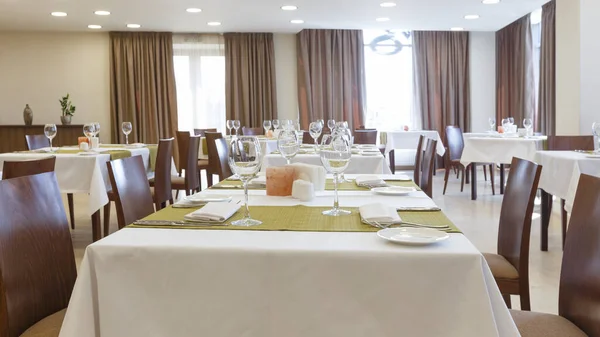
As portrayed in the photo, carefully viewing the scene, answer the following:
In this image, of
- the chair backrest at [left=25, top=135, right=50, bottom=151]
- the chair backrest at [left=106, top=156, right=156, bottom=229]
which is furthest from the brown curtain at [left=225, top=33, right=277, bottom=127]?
the chair backrest at [left=106, top=156, right=156, bottom=229]

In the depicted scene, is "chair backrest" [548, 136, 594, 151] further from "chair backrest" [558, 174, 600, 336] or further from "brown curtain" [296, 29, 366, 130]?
"brown curtain" [296, 29, 366, 130]

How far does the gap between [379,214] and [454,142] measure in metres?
5.95

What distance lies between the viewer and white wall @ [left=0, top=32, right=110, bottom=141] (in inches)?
388

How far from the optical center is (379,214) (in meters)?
1.62

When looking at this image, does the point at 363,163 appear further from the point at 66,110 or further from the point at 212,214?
the point at 66,110

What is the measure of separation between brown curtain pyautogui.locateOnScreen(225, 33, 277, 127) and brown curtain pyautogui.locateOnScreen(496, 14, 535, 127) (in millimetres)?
3969

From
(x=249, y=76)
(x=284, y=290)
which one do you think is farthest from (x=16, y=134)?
(x=284, y=290)

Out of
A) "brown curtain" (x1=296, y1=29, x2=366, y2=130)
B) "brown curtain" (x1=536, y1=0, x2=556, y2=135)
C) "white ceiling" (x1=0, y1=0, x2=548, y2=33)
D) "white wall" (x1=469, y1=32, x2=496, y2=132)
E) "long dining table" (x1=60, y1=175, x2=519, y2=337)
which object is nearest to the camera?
"long dining table" (x1=60, y1=175, x2=519, y2=337)

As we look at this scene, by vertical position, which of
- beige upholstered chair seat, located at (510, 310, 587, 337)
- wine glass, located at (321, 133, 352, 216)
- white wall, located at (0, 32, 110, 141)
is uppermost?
white wall, located at (0, 32, 110, 141)

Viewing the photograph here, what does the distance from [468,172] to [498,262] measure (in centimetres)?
636

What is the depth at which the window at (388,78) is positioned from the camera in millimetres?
10273

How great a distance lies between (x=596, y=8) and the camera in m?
6.19

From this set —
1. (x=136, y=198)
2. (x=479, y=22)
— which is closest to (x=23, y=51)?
(x=479, y=22)

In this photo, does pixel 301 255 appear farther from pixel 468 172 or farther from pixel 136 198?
pixel 468 172
